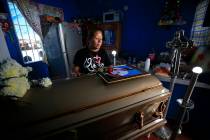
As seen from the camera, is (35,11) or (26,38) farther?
(26,38)

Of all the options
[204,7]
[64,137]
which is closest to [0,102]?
[64,137]

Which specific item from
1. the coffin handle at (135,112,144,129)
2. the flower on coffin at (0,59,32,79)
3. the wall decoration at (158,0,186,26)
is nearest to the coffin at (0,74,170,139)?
the coffin handle at (135,112,144,129)

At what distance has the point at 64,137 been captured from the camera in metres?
0.73

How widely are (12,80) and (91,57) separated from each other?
1133 mm

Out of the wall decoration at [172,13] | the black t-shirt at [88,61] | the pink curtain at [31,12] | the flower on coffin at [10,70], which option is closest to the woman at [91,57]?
the black t-shirt at [88,61]

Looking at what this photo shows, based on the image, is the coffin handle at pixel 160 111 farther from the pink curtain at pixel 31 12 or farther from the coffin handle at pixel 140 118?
the pink curtain at pixel 31 12

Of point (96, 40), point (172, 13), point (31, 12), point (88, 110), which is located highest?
point (31, 12)

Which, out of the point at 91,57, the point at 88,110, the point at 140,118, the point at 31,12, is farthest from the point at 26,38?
the point at 140,118

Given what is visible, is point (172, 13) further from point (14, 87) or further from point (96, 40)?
point (14, 87)

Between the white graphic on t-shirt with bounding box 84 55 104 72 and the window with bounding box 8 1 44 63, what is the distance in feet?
9.02

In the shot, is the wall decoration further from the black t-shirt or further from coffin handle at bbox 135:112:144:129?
coffin handle at bbox 135:112:144:129

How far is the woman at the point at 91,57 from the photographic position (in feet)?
5.62

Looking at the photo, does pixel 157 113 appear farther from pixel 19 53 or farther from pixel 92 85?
pixel 19 53

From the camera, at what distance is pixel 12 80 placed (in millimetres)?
791
